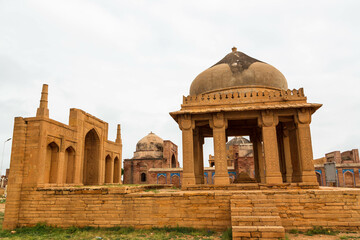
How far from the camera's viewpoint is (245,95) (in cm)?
1484

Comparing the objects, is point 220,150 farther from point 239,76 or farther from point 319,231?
point 319,231

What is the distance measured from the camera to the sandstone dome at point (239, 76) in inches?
623

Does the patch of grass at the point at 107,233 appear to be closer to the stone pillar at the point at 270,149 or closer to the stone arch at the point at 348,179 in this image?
the stone pillar at the point at 270,149

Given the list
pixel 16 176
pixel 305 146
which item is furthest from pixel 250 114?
pixel 16 176

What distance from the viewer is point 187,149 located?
14070 millimetres

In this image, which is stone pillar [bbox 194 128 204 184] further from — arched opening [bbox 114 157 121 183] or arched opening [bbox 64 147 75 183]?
arched opening [bbox 114 157 121 183]

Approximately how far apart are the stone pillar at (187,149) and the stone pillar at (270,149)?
3729mm

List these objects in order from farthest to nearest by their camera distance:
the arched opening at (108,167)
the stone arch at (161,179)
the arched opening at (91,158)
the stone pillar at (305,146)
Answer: the stone arch at (161,179) < the arched opening at (108,167) < the arched opening at (91,158) < the stone pillar at (305,146)

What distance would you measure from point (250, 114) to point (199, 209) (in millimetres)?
6251

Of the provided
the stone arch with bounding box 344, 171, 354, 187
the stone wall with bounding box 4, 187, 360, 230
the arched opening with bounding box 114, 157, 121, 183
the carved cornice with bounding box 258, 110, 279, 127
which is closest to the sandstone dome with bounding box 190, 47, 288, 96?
the carved cornice with bounding box 258, 110, 279, 127

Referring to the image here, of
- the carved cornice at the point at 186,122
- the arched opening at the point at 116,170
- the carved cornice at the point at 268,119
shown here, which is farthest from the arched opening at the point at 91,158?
the carved cornice at the point at 268,119

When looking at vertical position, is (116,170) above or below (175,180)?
above

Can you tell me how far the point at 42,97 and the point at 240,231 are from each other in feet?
37.6

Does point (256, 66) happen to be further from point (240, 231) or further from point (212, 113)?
point (240, 231)
